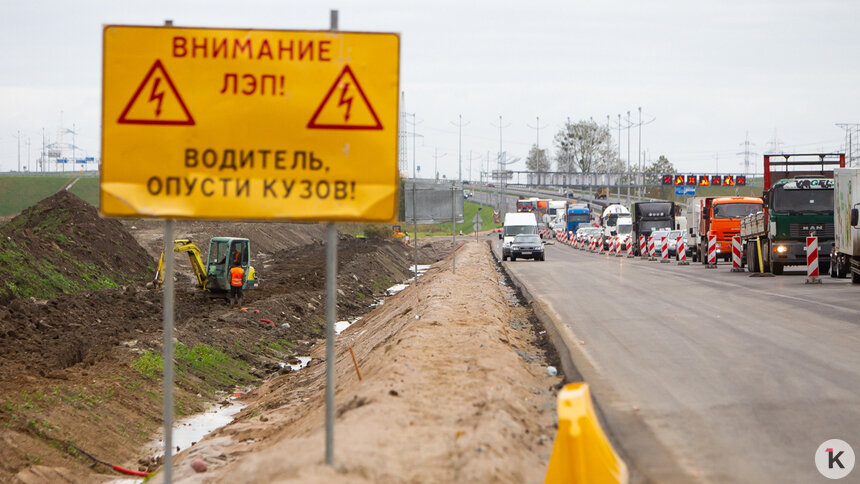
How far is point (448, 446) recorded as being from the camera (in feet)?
25.3

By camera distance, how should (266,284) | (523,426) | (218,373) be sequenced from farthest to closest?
(266,284), (218,373), (523,426)

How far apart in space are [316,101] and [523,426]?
387 centimetres

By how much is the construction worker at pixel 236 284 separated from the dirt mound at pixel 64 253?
237 inches

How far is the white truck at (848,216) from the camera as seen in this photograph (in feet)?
88.5

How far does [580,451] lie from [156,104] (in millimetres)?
3828

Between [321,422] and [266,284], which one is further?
[266,284]

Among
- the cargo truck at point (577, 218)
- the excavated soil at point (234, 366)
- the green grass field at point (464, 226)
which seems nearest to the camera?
the excavated soil at point (234, 366)

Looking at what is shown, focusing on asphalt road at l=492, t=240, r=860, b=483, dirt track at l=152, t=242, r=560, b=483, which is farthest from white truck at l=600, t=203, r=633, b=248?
dirt track at l=152, t=242, r=560, b=483

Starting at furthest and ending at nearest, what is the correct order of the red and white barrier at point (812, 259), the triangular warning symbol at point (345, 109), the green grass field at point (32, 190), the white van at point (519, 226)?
the green grass field at point (32, 190) → the white van at point (519, 226) → the red and white barrier at point (812, 259) → the triangular warning symbol at point (345, 109)

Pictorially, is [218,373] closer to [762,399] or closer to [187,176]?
[762,399]

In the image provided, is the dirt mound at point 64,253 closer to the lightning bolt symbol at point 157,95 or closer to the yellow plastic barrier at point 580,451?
the lightning bolt symbol at point 157,95

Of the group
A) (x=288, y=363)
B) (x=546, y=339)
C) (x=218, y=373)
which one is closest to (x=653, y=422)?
(x=546, y=339)

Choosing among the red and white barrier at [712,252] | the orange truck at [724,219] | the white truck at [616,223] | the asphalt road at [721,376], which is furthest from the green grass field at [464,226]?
the asphalt road at [721,376]

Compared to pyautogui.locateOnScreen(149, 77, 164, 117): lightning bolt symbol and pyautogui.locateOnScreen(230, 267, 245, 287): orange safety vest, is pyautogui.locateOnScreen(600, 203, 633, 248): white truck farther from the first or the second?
pyautogui.locateOnScreen(149, 77, 164, 117): lightning bolt symbol
